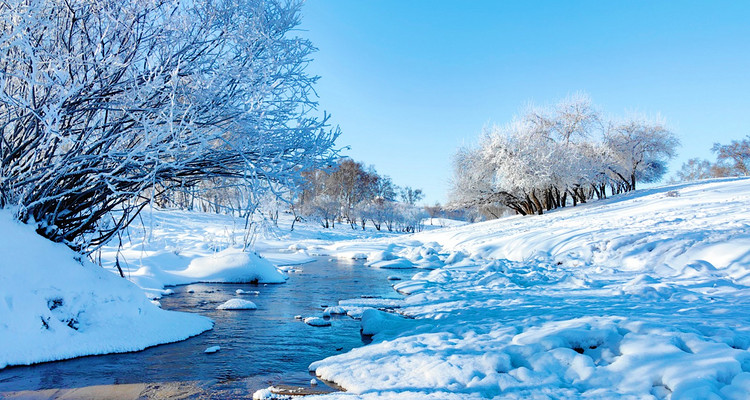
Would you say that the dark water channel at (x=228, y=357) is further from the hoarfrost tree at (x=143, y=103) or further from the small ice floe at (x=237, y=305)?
the hoarfrost tree at (x=143, y=103)

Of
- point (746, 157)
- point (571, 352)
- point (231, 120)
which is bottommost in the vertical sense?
point (571, 352)

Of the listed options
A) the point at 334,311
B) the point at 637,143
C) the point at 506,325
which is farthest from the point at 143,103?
the point at 637,143

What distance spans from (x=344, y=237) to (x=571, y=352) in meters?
34.5

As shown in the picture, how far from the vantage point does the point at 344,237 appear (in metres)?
38.2

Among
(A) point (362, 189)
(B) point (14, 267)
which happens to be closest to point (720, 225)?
(B) point (14, 267)

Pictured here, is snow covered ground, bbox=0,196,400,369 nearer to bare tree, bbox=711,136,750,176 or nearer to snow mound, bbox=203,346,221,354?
snow mound, bbox=203,346,221,354

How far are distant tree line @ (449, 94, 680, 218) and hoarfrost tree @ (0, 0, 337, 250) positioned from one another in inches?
966

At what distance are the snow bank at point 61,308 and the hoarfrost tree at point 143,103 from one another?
Answer: 0.62m

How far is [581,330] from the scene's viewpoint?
4449 millimetres

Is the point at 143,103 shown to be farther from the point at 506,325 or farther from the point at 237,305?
the point at 506,325

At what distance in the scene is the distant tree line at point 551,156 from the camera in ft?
93.9

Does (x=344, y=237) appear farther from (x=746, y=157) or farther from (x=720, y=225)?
(x=746, y=157)

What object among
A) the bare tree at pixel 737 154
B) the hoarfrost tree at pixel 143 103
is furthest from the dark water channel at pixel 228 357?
the bare tree at pixel 737 154

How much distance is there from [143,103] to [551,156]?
92.1 ft
